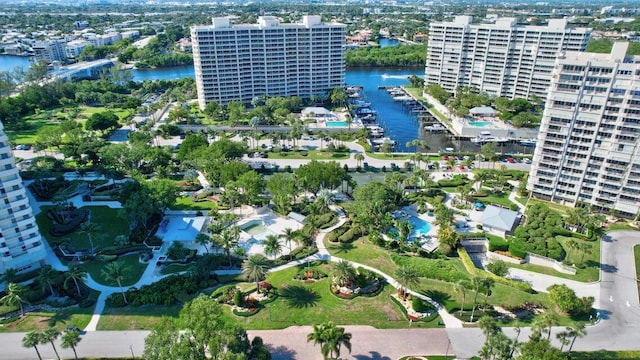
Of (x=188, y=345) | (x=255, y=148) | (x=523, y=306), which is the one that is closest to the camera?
(x=188, y=345)

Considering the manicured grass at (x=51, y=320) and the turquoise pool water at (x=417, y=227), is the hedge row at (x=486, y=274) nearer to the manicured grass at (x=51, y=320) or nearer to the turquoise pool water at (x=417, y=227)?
the turquoise pool water at (x=417, y=227)

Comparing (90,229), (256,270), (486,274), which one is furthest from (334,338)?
(90,229)

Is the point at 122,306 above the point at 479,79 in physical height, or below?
below

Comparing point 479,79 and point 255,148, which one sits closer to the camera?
point 255,148

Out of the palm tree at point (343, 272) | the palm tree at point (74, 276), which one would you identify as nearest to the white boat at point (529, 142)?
the palm tree at point (343, 272)

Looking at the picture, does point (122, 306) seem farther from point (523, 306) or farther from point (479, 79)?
point (479, 79)

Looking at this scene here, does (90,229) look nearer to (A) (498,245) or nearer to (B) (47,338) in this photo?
(B) (47,338)

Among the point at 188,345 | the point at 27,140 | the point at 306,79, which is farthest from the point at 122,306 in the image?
the point at 306,79

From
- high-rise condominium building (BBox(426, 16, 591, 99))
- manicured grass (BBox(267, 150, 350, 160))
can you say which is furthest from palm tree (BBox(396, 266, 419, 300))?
high-rise condominium building (BBox(426, 16, 591, 99))
